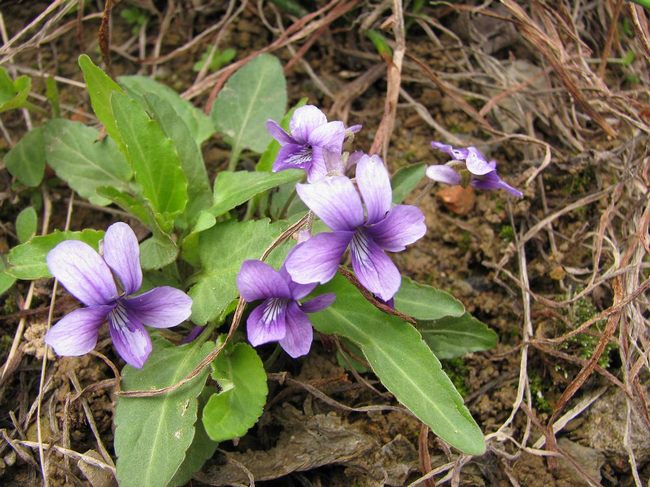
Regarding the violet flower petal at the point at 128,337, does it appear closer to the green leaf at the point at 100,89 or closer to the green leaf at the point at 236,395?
the green leaf at the point at 236,395

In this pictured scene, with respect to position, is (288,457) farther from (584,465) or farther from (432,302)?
(584,465)

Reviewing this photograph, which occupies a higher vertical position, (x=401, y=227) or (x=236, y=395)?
(x=401, y=227)

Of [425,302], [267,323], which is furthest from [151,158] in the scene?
[425,302]

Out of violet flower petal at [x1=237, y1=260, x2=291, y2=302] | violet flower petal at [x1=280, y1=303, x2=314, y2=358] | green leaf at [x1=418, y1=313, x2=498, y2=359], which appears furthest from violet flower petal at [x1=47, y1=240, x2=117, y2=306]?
green leaf at [x1=418, y1=313, x2=498, y2=359]

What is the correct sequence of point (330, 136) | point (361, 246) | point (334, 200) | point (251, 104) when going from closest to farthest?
point (334, 200)
point (361, 246)
point (330, 136)
point (251, 104)

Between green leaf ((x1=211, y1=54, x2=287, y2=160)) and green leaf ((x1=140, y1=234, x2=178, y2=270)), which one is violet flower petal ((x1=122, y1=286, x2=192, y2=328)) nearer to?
green leaf ((x1=140, y1=234, x2=178, y2=270))

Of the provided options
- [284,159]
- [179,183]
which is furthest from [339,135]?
[179,183]

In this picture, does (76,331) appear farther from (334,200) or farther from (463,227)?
(463,227)
